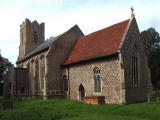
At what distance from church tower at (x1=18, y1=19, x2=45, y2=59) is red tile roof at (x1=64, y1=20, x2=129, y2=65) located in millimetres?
19909

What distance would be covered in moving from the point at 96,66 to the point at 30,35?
29594mm

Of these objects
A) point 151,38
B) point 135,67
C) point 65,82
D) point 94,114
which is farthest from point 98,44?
point 151,38

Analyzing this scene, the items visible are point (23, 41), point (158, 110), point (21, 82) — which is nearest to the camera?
point (158, 110)

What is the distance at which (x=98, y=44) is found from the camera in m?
36.6

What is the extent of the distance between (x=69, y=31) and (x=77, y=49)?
12.5 ft

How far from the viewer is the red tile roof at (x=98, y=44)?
33184mm

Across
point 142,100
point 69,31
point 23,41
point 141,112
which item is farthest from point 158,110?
point 23,41

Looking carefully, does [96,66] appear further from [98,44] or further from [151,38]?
[151,38]

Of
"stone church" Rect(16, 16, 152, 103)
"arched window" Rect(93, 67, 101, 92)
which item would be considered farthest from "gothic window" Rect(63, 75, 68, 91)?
"arched window" Rect(93, 67, 101, 92)

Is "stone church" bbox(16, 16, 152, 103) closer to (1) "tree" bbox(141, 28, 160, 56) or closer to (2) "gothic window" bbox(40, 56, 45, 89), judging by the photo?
(2) "gothic window" bbox(40, 56, 45, 89)

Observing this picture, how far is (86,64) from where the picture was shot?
36094 millimetres

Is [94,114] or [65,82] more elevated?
[65,82]

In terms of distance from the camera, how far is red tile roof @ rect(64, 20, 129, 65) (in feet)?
109

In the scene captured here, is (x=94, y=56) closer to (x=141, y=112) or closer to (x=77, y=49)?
(x=77, y=49)
